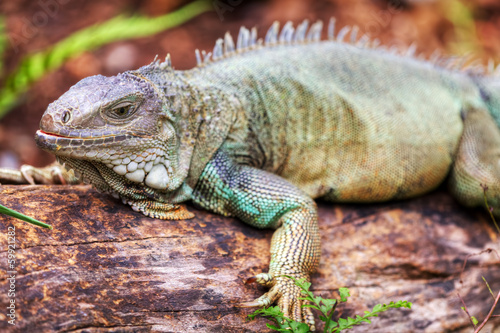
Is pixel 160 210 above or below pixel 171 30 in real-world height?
below

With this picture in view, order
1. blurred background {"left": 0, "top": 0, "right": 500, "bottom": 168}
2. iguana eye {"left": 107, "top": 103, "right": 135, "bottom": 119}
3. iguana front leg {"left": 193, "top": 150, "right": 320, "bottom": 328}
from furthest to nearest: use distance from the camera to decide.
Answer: blurred background {"left": 0, "top": 0, "right": 500, "bottom": 168} < iguana front leg {"left": 193, "top": 150, "right": 320, "bottom": 328} < iguana eye {"left": 107, "top": 103, "right": 135, "bottom": 119}

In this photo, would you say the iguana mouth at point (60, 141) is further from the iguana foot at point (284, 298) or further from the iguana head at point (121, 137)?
the iguana foot at point (284, 298)

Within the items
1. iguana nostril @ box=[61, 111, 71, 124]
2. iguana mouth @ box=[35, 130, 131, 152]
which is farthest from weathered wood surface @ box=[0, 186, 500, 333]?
iguana nostril @ box=[61, 111, 71, 124]

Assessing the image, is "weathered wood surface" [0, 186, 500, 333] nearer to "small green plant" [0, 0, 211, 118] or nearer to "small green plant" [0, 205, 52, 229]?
"small green plant" [0, 205, 52, 229]

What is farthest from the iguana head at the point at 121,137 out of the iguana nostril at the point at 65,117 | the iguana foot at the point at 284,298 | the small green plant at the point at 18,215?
the iguana foot at the point at 284,298

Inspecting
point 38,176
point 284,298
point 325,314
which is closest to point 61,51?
point 38,176

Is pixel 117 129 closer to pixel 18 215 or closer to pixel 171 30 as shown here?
pixel 18 215

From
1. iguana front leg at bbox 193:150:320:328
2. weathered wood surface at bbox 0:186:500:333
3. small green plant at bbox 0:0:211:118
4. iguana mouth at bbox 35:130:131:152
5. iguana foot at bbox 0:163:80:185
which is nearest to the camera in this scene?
weathered wood surface at bbox 0:186:500:333
